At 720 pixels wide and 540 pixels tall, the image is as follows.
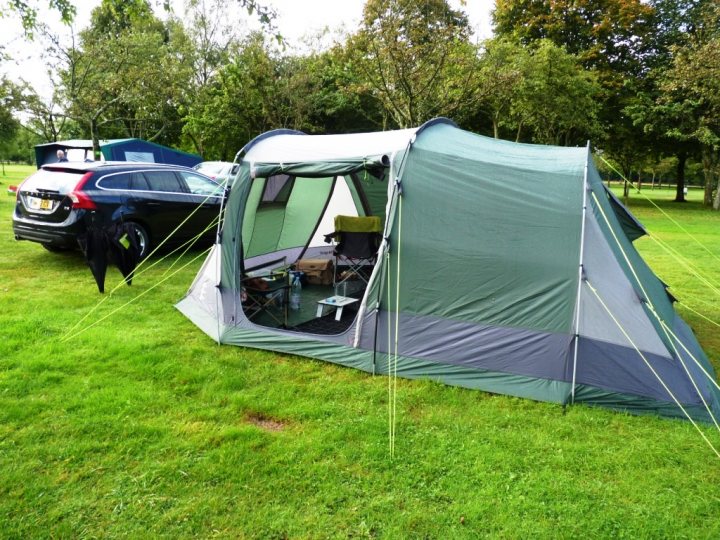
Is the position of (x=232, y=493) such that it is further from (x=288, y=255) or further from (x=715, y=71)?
(x=715, y=71)

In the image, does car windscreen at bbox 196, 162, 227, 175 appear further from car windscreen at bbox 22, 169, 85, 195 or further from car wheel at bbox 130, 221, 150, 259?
car windscreen at bbox 22, 169, 85, 195

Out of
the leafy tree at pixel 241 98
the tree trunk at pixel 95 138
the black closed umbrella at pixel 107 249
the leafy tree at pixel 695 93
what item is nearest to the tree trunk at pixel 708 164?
the leafy tree at pixel 695 93

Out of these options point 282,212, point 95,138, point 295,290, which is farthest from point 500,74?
point 95,138

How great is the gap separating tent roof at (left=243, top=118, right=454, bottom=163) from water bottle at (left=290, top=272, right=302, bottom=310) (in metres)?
1.70

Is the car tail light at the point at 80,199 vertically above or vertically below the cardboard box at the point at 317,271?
above

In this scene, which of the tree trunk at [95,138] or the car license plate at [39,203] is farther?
the tree trunk at [95,138]

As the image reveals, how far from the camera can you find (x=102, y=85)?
17.6 metres

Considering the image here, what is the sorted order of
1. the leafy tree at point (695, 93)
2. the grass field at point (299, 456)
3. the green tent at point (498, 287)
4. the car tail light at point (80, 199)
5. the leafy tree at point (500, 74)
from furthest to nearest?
the leafy tree at point (695, 93)
the leafy tree at point (500, 74)
the car tail light at point (80, 199)
the green tent at point (498, 287)
the grass field at point (299, 456)

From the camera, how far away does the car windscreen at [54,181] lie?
23.0 ft

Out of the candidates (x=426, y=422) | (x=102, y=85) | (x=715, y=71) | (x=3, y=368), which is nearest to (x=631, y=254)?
(x=426, y=422)

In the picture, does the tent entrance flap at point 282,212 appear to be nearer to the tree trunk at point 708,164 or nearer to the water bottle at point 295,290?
the water bottle at point 295,290

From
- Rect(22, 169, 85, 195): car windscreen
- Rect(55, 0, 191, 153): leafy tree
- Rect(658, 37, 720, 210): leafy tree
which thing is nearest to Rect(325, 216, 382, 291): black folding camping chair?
Rect(22, 169, 85, 195): car windscreen

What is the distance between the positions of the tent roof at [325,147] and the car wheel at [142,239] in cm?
333

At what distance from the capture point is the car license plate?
276 inches
